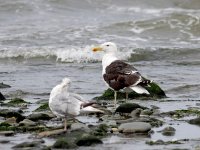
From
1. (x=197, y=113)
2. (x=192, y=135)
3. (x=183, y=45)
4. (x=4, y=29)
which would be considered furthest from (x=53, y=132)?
(x=4, y=29)

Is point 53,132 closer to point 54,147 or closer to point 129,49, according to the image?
point 54,147

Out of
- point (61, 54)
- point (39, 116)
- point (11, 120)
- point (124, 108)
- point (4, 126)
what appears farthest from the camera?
point (61, 54)

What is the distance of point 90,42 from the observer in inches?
856

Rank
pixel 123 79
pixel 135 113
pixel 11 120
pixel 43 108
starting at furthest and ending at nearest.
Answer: pixel 123 79 < pixel 43 108 < pixel 135 113 < pixel 11 120

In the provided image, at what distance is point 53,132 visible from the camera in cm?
869

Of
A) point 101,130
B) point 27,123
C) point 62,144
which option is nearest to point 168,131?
point 101,130

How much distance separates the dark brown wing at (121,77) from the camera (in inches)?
461

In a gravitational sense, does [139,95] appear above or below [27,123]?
above

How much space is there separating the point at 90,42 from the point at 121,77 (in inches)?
398

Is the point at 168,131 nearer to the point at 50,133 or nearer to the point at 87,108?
the point at 87,108

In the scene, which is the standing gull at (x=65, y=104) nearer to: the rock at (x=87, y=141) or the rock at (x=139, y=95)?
the rock at (x=87, y=141)

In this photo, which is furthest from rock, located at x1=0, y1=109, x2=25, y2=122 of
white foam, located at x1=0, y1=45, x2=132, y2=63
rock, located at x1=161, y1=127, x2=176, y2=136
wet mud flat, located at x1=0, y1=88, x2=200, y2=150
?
white foam, located at x1=0, y1=45, x2=132, y2=63

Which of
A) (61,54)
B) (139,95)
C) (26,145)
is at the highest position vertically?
(61,54)

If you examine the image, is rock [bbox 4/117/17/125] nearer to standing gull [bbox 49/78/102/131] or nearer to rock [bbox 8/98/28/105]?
standing gull [bbox 49/78/102/131]
